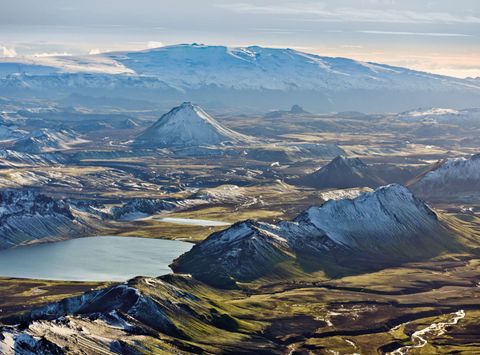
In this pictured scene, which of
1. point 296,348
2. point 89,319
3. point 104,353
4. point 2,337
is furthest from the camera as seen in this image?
point 296,348

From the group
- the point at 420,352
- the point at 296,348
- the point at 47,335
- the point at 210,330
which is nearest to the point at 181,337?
the point at 210,330

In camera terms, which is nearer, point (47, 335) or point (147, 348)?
point (47, 335)

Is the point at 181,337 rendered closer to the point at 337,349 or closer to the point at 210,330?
the point at 210,330

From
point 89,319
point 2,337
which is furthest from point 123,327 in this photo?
point 2,337

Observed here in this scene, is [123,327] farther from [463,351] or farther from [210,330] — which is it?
[463,351]

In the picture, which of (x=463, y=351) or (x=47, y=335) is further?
(x=463, y=351)

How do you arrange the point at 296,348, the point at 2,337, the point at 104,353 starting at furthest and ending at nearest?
Result: the point at 296,348 < the point at 104,353 < the point at 2,337

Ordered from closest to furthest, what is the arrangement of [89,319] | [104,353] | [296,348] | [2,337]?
[2,337]
[104,353]
[89,319]
[296,348]

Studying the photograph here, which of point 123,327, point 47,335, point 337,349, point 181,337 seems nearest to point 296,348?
point 337,349
